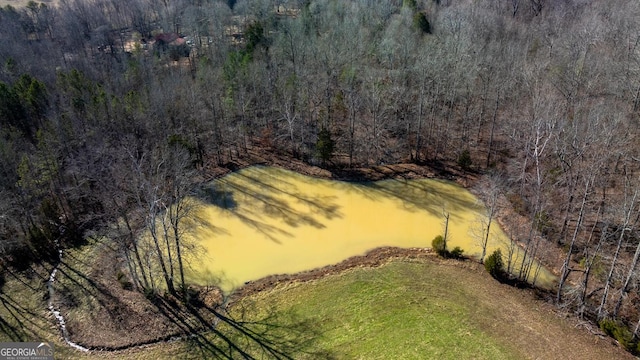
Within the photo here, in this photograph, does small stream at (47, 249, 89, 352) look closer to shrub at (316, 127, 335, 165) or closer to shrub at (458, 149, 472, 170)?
shrub at (316, 127, 335, 165)

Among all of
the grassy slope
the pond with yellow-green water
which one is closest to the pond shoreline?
the pond with yellow-green water

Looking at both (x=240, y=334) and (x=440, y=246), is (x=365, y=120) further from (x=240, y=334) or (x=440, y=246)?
(x=240, y=334)

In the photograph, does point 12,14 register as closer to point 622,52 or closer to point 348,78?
point 348,78

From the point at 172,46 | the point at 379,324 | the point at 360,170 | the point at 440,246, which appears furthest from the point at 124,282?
the point at 172,46

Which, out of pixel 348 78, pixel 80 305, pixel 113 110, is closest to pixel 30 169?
pixel 113 110

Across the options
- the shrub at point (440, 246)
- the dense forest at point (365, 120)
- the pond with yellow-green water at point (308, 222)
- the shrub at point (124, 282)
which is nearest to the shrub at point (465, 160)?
the dense forest at point (365, 120)

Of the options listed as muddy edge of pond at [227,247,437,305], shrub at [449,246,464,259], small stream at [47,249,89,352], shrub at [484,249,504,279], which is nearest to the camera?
small stream at [47,249,89,352]
